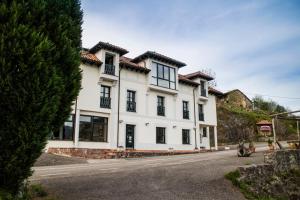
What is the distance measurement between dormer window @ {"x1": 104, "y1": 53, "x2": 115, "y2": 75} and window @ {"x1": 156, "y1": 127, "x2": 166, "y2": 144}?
7.60 metres

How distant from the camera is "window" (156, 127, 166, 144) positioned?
91.0 ft

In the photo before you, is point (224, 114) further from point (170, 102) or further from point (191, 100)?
point (170, 102)

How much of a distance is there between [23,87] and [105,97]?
18.7 m

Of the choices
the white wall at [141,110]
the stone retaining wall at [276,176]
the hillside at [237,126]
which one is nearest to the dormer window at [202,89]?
the white wall at [141,110]

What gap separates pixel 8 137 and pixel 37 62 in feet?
5.41

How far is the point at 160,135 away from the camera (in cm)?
2800

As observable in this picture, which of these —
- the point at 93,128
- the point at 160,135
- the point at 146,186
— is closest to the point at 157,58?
the point at 160,135

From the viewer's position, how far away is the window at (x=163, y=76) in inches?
1093

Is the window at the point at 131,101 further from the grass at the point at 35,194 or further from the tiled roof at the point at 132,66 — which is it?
the grass at the point at 35,194

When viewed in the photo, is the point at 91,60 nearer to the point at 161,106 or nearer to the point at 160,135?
the point at 161,106

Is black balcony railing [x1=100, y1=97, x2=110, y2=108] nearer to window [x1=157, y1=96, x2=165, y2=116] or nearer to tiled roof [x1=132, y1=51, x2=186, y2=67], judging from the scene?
window [x1=157, y1=96, x2=165, y2=116]

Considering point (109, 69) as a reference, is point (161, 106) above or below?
below

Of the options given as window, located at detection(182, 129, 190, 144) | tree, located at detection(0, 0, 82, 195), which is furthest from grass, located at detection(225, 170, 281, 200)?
window, located at detection(182, 129, 190, 144)

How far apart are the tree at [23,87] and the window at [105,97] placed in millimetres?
17378
